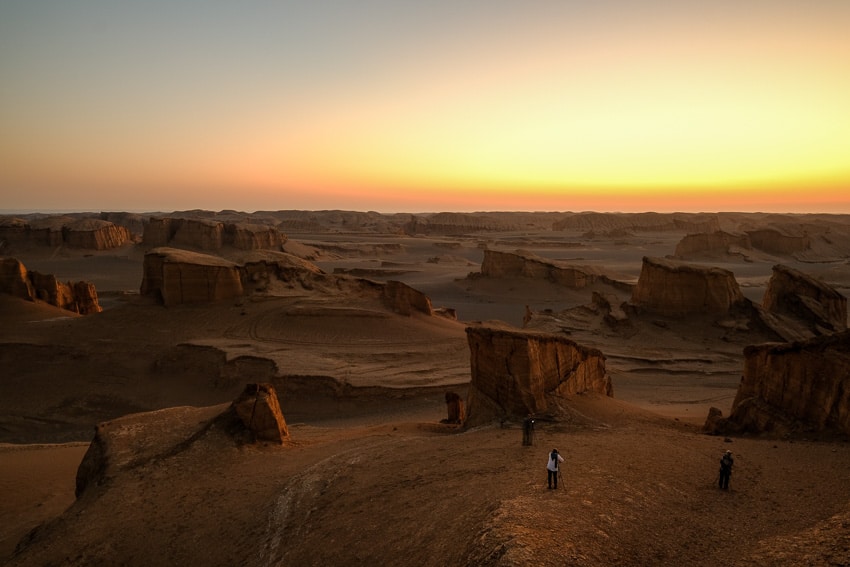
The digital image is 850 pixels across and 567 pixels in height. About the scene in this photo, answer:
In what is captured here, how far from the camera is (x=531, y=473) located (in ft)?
29.0

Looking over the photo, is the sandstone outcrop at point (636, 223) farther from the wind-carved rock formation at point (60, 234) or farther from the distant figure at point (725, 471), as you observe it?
the distant figure at point (725, 471)

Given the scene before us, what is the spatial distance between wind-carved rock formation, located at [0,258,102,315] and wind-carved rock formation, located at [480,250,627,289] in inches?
1222

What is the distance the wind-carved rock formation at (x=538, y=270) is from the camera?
46375 mm

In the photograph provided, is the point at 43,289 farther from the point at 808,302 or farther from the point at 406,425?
the point at 808,302

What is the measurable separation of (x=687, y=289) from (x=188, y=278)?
25125 millimetres

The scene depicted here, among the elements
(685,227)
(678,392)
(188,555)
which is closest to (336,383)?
(188,555)

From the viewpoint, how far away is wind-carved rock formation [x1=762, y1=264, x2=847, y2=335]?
26.2 m

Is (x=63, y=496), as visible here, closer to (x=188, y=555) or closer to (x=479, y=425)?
(x=188, y=555)

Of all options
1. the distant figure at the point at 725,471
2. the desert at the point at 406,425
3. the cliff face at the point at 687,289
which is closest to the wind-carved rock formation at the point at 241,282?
the desert at the point at 406,425

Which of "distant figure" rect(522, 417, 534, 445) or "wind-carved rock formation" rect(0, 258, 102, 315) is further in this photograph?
"wind-carved rock formation" rect(0, 258, 102, 315)

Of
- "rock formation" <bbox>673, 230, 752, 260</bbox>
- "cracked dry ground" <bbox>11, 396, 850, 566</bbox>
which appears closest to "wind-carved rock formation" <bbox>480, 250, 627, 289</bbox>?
"rock formation" <bbox>673, 230, 752, 260</bbox>

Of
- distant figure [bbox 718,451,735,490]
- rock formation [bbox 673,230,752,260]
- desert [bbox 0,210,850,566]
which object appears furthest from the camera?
rock formation [bbox 673,230,752,260]

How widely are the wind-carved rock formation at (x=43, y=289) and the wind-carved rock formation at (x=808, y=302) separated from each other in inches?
1389

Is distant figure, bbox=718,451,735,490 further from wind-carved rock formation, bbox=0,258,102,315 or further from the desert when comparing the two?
Result: wind-carved rock formation, bbox=0,258,102,315
